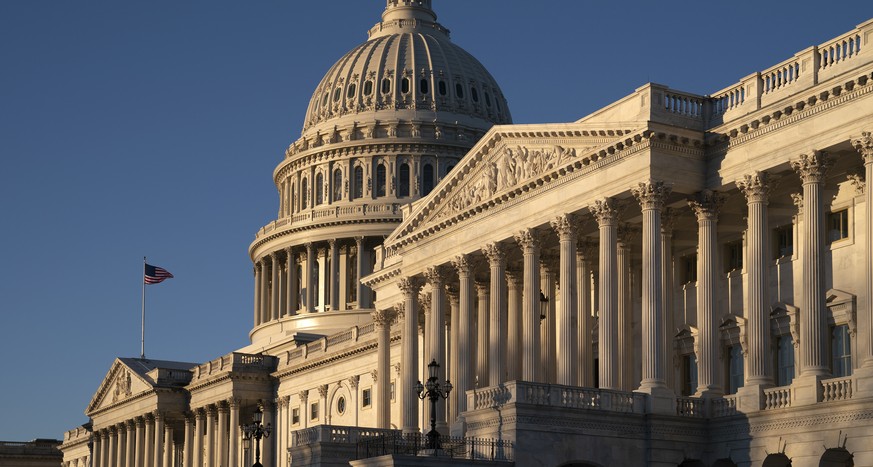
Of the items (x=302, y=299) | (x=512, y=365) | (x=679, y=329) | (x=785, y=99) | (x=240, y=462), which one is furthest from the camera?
(x=302, y=299)

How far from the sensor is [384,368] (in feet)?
268

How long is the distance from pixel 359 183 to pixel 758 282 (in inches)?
3237

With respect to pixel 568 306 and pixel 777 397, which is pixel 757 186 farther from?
pixel 568 306

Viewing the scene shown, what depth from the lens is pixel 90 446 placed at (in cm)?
A: 14550

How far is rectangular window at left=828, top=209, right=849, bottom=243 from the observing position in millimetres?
56344

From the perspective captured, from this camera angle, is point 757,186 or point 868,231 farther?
point 757,186

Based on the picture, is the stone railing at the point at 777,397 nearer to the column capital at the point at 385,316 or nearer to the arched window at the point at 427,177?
the column capital at the point at 385,316

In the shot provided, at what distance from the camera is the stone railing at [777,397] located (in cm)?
5309

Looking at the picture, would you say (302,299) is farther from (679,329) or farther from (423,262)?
(679,329)

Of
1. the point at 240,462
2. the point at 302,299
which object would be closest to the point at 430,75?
the point at 302,299

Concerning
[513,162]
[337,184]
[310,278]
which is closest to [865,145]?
[513,162]

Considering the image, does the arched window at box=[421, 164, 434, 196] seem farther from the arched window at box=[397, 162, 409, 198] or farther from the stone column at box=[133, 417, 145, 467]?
the stone column at box=[133, 417, 145, 467]

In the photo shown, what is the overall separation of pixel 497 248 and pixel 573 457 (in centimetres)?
1487

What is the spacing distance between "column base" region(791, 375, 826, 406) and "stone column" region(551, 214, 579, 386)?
38.6ft
